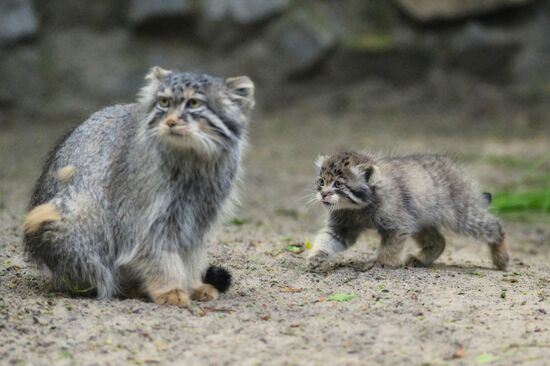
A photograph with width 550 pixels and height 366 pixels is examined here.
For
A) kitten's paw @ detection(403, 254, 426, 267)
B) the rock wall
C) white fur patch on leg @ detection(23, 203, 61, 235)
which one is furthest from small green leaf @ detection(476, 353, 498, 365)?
the rock wall

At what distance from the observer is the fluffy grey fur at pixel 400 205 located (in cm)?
659

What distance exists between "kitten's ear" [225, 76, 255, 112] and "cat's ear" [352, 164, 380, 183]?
3.62 feet

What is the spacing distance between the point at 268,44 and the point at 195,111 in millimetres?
7655

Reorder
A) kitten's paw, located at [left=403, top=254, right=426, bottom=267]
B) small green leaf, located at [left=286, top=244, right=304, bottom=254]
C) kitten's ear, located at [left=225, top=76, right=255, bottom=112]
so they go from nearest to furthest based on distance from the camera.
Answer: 1. kitten's ear, located at [left=225, top=76, right=255, bottom=112]
2. kitten's paw, located at [left=403, top=254, right=426, bottom=267]
3. small green leaf, located at [left=286, top=244, right=304, bottom=254]

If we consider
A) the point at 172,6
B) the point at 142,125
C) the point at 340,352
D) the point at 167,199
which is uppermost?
the point at 172,6

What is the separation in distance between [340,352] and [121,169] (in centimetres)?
193

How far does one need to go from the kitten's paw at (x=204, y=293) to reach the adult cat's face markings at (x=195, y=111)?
87cm

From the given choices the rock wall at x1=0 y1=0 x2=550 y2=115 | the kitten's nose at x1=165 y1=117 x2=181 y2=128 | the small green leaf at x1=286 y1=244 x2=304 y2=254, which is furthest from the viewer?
the rock wall at x1=0 y1=0 x2=550 y2=115

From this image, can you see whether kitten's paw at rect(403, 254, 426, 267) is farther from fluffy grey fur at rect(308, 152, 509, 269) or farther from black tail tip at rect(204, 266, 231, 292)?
black tail tip at rect(204, 266, 231, 292)

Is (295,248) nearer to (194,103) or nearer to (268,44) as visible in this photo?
(194,103)

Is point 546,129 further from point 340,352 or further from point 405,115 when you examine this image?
point 340,352

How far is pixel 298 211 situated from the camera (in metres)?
9.45

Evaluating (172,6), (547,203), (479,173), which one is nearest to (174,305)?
(547,203)

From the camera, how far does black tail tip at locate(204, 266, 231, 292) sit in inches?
231
